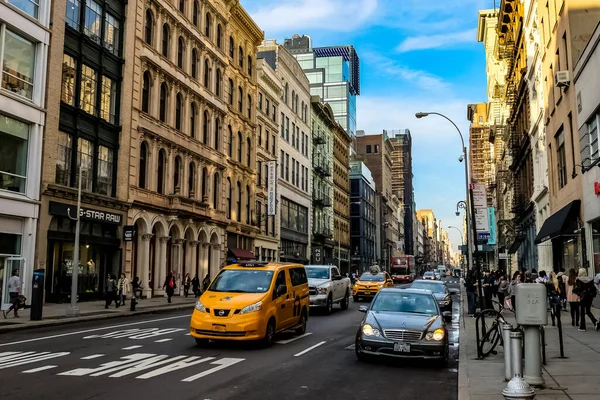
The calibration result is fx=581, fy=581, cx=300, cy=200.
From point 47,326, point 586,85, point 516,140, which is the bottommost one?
point 47,326

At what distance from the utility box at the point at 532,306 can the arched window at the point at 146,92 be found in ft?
99.8

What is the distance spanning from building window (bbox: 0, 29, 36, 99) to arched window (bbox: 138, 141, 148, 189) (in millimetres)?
9525

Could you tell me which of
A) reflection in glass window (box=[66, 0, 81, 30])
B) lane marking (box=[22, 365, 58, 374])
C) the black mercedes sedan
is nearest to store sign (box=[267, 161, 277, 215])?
reflection in glass window (box=[66, 0, 81, 30])

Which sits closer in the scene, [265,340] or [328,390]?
[328,390]

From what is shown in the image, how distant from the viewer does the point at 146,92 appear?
118 feet

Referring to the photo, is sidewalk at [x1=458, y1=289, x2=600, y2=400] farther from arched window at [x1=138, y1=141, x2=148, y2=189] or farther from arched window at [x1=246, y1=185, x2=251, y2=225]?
arched window at [x1=246, y1=185, x2=251, y2=225]

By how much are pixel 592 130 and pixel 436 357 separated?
16.0 meters

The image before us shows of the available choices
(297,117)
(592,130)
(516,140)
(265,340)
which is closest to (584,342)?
(265,340)

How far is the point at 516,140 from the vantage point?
48.5 m

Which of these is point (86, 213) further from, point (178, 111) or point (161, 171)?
Answer: point (178, 111)

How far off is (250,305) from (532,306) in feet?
21.4

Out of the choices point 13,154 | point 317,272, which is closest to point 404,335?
point 317,272

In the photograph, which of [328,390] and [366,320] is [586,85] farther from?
[328,390]

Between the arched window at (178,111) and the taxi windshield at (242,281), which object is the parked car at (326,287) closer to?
the taxi windshield at (242,281)
